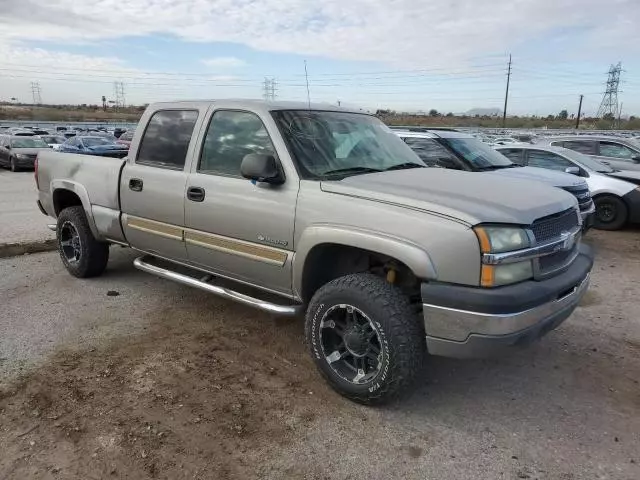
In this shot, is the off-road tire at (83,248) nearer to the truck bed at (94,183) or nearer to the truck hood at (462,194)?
the truck bed at (94,183)

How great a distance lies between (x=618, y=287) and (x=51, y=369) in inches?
228

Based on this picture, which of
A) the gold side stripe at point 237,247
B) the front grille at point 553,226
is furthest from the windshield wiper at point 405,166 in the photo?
the front grille at point 553,226

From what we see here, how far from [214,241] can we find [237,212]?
1.25ft

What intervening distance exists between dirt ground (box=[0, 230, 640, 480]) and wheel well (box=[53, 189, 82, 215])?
2.32 metres

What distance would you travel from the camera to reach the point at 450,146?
904cm

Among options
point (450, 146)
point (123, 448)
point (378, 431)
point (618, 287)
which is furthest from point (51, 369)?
point (450, 146)

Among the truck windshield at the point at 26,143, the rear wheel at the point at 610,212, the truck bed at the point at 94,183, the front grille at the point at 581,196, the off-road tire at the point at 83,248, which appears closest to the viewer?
the truck bed at the point at 94,183

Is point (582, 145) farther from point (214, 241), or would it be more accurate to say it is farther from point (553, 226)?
point (214, 241)

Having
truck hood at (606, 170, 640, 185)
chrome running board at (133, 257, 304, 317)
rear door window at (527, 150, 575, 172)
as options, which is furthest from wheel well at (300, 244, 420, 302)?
truck hood at (606, 170, 640, 185)

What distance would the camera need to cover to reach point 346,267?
149 inches

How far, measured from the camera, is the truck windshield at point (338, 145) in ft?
12.5

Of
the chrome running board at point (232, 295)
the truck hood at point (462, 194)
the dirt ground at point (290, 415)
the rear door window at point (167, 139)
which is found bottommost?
the dirt ground at point (290, 415)

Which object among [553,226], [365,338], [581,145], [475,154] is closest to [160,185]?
[365,338]

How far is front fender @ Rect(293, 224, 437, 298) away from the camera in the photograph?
2984mm
